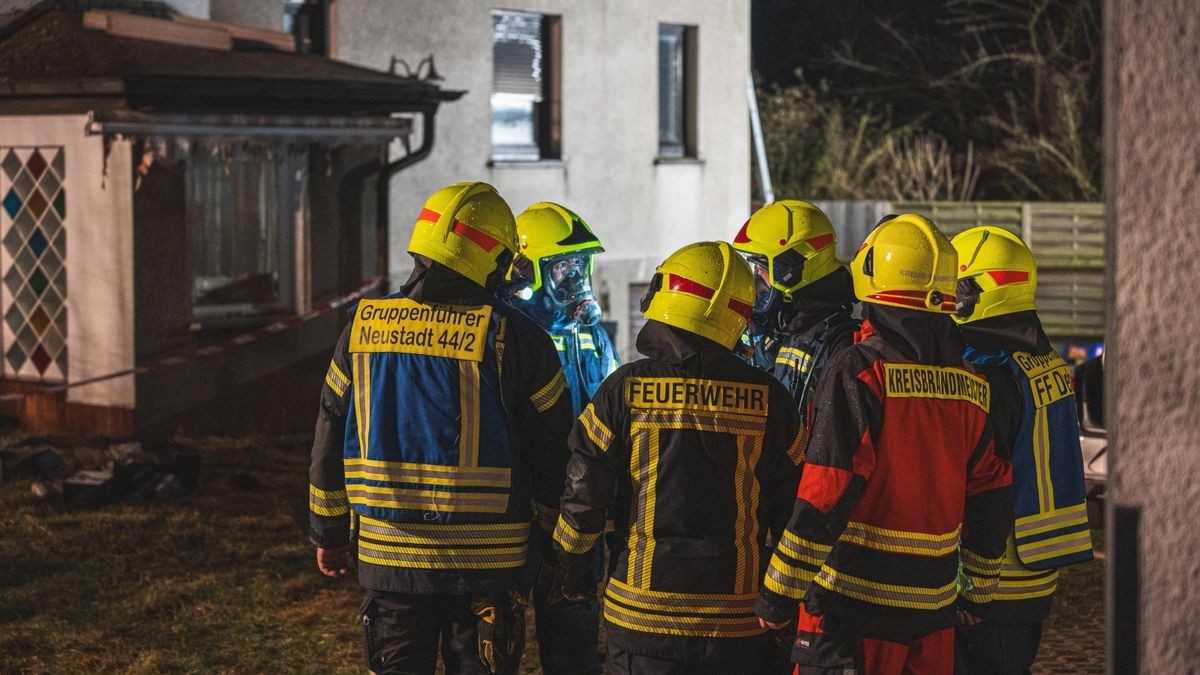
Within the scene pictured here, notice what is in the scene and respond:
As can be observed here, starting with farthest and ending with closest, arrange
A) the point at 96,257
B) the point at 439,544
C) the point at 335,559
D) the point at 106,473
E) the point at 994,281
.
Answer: the point at 96,257
the point at 106,473
the point at 335,559
the point at 994,281
the point at 439,544

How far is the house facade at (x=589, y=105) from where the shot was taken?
14.8 m

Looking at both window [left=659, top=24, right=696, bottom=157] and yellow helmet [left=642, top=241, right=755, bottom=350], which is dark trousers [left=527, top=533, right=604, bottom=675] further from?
window [left=659, top=24, right=696, bottom=157]

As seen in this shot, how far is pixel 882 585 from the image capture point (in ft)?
14.3

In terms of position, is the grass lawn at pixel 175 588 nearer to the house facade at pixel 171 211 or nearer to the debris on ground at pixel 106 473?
the debris on ground at pixel 106 473

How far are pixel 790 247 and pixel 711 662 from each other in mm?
1786

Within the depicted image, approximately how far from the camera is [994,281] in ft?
16.5

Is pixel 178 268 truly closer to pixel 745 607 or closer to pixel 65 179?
pixel 65 179

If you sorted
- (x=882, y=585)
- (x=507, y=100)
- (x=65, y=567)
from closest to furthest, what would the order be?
(x=882, y=585) → (x=65, y=567) → (x=507, y=100)

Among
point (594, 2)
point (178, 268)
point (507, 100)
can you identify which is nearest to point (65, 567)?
point (178, 268)

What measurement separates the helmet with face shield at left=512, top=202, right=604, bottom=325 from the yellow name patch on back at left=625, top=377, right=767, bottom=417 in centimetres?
159

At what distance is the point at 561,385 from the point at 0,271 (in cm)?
973

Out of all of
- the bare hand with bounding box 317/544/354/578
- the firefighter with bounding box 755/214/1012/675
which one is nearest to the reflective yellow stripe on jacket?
the bare hand with bounding box 317/544/354/578

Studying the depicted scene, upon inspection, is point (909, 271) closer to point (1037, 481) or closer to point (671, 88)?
point (1037, 481)

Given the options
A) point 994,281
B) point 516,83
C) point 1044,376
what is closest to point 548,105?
point 516,83
